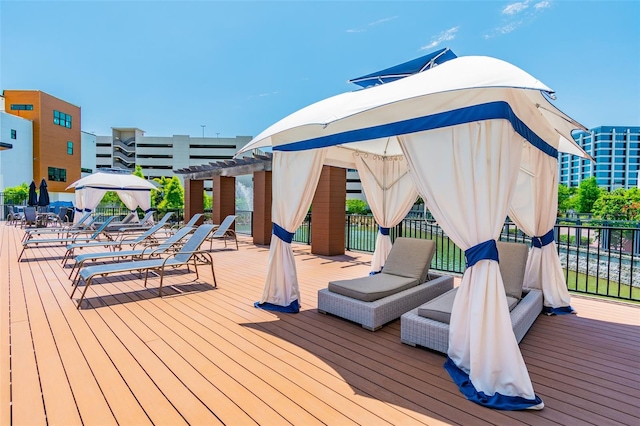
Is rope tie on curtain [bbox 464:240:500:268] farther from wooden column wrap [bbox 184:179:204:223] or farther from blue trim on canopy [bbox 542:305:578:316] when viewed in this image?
wooden column wrap [bbox 184:179:204:223]

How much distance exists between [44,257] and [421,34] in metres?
12.4

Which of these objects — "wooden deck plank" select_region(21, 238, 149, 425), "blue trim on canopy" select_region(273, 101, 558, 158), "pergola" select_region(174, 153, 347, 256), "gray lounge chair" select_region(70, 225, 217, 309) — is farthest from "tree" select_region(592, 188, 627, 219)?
"wooden deck plank" select_region(21, 238, 149, 425)

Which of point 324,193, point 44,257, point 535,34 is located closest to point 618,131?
point 535,34

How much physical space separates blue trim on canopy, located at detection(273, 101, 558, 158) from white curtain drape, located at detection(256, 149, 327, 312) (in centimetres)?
19

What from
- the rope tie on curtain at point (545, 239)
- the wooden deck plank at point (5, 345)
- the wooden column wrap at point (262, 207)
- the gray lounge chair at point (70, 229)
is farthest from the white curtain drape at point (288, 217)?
the gray lounge chair at point (70, 229)

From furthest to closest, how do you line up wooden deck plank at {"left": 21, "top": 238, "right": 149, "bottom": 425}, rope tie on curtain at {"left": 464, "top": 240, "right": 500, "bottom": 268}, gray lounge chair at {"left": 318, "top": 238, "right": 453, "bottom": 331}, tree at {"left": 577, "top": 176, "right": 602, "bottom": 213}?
1. tree at {"left": 577, "top": 176, "right": 602, "bottom": 213}
2. gray lounge chair at {"left": 318, "top": 238, "right": 453, "bottom": 331}
3. rope tie on curtain at {"left": 464, "top": 240, "right": 500, "bottom": 268}
4. wooden deck plank at {"left": 21, "top": 238, "right": 149, "bottom": 425}

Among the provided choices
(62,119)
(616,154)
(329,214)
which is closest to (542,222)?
(329,214)

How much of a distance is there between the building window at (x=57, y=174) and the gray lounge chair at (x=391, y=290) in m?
36.6

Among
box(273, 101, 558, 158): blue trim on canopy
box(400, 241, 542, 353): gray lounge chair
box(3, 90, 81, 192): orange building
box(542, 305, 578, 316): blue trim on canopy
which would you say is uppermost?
box(3, 90, 81, 192): orange building

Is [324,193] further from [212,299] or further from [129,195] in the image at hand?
[129,195]

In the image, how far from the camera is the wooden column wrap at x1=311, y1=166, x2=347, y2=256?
8.34 metres

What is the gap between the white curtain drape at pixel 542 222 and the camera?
13.7 feet

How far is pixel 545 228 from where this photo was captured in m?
Answer: 4.31

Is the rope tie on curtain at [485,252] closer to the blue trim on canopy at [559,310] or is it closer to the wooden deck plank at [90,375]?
the blue trim on canopy at [559,310]
